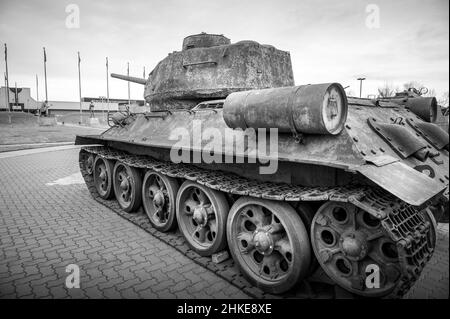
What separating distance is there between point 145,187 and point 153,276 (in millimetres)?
2127

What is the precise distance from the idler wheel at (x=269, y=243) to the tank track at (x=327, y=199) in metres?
0.17

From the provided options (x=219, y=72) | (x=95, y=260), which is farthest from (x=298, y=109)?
(x=95, y=260)

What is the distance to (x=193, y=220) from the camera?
507 centimetres

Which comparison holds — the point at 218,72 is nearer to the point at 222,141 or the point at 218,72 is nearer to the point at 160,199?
the point at 222,141

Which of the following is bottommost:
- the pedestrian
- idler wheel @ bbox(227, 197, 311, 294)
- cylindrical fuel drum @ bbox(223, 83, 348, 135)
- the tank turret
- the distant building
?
idler wheel @ bbox(227, 197, 311, 294)

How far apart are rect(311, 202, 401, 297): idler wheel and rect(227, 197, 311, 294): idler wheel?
0.19 metres

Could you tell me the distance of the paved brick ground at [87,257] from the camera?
149 inches

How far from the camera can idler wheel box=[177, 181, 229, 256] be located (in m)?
4.29

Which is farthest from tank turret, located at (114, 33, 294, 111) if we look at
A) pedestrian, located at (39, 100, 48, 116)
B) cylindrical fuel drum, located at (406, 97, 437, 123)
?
pedestrian, located at (39, 100, 48, 116)

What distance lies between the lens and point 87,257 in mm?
4621

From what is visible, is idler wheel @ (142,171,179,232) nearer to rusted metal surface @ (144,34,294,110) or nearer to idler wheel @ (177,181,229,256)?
idler wheel @ (177,181,229,256)

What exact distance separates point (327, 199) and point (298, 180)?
744 millimetres
